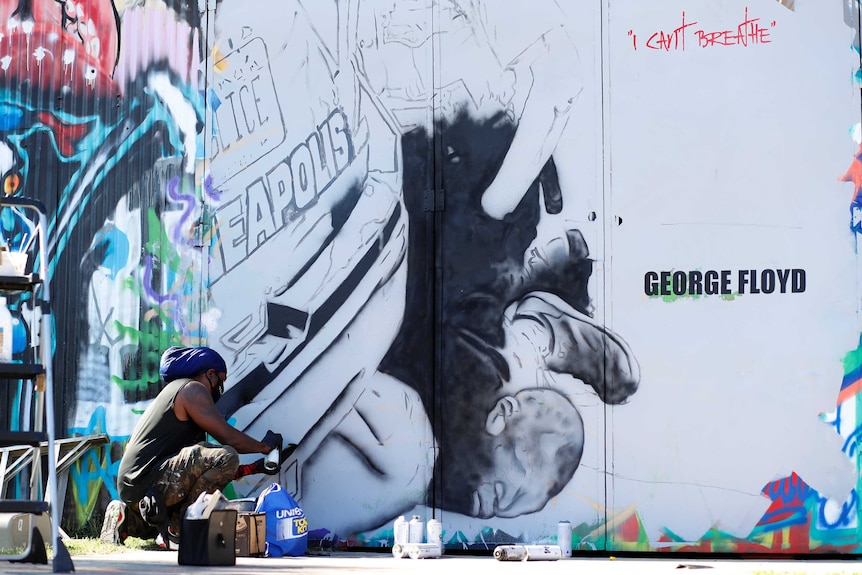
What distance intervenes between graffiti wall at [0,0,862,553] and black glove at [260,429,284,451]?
133 millimetres

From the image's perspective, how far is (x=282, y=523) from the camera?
6.66 meters

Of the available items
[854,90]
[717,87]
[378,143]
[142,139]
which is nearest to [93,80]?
[142,139]

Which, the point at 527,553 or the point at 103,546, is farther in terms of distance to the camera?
the point at 103,546

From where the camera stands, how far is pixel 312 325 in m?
7.38

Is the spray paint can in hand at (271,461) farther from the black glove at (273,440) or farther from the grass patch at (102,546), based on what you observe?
the grass patch at (102,546)

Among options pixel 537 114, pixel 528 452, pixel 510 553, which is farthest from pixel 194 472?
pixel 537 114

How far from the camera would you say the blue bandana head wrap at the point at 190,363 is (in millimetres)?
7082

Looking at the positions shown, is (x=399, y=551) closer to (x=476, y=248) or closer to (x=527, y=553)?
(x=527, y=553)

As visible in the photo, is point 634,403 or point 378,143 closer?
point 634,403

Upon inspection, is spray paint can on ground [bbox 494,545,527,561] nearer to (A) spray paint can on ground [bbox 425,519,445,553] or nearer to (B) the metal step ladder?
(A) spray paint can on ground [bbox 425,519,445,553]

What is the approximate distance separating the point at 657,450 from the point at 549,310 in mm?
986

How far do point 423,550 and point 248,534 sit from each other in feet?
3.14

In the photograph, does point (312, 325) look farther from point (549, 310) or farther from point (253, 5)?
point (253, 5)

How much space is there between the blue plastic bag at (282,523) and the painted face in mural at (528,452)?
1015mm
